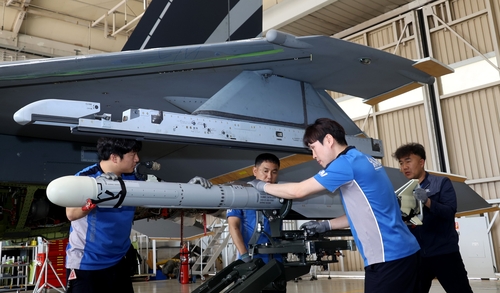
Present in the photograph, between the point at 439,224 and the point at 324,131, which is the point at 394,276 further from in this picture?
the point at 439,224

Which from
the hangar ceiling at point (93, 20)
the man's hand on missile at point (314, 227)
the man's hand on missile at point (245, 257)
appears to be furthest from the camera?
the hangar ceiling at point (93, 20)

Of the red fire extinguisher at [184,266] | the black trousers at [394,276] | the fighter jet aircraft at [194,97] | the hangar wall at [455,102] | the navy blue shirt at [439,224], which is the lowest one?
the red fire extinguisher at [184,266]

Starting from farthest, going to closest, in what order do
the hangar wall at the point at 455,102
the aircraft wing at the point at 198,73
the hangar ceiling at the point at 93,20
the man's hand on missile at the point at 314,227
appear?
the hangar ceiling at the point at 93,20 < the hangar wall at the point at 455,102 < the aircraft wing at the point at 198,73 < the man's hand on missile at the point at 314,227

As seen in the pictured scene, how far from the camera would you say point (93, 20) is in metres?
17.8

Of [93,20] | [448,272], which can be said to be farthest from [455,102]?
[93,20]

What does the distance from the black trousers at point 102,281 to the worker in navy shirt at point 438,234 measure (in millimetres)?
2476

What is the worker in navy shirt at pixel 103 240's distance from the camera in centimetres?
299

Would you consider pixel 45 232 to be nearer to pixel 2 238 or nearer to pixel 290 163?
pixel 2 238

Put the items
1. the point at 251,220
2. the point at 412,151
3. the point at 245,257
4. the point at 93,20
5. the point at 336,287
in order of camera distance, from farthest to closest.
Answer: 1. the point at 93,20
2. the point at 336,287
3. the point at 412,151
4. the point at 251,220
5. the point at 245,257

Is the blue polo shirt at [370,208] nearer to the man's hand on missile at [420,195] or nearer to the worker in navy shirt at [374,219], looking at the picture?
the worker in navy shirt at [374,219]

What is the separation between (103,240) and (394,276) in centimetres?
196

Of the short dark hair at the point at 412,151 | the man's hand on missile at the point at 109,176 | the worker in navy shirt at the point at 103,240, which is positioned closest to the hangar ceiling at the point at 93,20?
the short dark hair at the point at 412,151

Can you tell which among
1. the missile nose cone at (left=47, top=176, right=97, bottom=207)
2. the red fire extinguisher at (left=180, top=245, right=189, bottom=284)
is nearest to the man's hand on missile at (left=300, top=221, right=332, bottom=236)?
the missile nose cone at (left=47, top=176, right=97, bottom=207)

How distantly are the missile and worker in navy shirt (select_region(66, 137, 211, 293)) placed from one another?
0.21 meters
